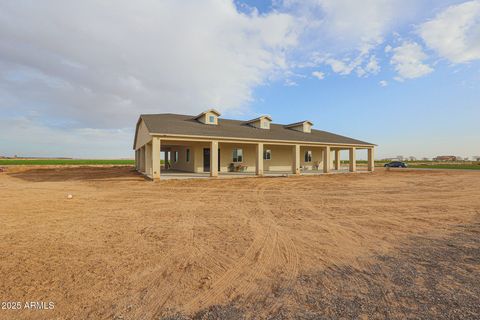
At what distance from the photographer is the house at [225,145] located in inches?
681

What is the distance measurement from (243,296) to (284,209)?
552 cm

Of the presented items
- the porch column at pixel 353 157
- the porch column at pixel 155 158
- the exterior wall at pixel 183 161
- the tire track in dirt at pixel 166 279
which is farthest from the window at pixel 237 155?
the tire track in dirt at pixel 166 279

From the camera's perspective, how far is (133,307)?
9.61ft

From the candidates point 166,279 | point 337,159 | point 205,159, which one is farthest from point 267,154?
point 166,279

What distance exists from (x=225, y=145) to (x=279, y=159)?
21.9 ft

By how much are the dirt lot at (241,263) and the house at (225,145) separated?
973 centimetres

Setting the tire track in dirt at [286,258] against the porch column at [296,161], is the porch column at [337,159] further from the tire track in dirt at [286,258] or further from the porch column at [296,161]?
the tire track in dirt at [286,258]

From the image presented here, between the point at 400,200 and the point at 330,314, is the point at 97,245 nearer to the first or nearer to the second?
the point at 330,314

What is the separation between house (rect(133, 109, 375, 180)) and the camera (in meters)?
17.3

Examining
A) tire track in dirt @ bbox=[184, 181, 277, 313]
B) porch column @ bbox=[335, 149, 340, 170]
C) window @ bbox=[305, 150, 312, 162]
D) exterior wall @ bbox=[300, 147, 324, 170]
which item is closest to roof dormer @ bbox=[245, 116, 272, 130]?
exterior wall @ bbox=[300, 147, 324, 170]

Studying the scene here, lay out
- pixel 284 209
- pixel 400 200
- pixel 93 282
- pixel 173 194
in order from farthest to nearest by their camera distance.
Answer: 1. pixel 173 194
2. pixel 400 200
3. pixel 284 209
4. pixel 93 282

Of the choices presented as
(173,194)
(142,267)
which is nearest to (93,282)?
(142,267)

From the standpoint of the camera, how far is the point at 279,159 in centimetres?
2548

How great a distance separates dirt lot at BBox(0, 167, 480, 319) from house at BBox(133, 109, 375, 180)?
31.9ft
